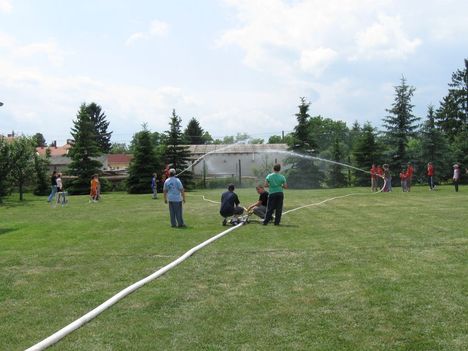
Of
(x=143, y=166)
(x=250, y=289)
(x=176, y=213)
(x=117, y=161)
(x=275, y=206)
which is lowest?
(x=250, y=289)

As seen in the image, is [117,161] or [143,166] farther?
[117,161]

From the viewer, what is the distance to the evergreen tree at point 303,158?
47562 mm

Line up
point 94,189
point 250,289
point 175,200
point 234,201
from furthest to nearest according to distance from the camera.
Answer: point 94,189 → point 234,201 → point 175,200 → point 250,289

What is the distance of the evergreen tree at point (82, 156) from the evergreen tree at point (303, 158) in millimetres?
17071

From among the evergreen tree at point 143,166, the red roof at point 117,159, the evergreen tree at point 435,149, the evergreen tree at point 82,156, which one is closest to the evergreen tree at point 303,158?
the evergreen tree at point 435,149

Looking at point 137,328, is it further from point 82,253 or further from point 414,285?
point 82,253

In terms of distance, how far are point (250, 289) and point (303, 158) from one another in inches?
1622

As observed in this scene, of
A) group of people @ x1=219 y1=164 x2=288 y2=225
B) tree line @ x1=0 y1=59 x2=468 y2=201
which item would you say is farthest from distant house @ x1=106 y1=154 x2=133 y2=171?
group of people @ x1=219 y1=164 x2=288 y2=225

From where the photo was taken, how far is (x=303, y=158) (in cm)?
4819

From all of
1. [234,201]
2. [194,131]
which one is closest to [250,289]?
[234,201]

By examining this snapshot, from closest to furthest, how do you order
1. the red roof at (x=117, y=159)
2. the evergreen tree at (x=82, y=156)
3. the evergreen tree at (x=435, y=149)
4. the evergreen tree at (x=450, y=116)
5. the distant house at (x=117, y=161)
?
the evergreen tree at (x=435, y=149) → the evergreen tree at (x=82, y=156) → the evergreen tree at (x=450, y=116) → the distant house at (x=117, y=161) → the red roof at (x=117, y=159)

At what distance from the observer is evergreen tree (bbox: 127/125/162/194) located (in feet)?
150

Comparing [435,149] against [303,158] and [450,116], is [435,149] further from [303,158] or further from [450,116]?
[450,116]

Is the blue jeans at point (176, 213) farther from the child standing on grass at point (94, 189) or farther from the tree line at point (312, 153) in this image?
the tree line at point (312, 153)
